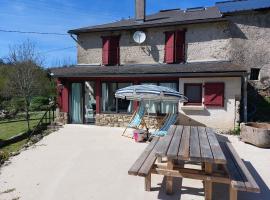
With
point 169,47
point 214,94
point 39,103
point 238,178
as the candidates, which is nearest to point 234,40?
point 169,47

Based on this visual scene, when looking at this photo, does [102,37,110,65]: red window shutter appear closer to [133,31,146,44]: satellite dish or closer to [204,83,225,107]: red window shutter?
[133,31,146,44]: satellite dish

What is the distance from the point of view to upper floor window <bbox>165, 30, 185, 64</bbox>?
1495 centimetres

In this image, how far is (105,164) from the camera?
7.75 metres

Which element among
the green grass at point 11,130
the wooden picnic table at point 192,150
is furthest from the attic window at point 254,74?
the green grass at point 11,130

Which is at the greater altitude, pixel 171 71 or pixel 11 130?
pixel 171 71

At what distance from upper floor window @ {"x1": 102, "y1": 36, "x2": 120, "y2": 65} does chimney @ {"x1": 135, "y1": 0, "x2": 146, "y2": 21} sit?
1.99 metres

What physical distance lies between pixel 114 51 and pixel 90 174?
10.7 metres

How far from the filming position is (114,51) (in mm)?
16422

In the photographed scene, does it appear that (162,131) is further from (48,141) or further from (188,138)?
(48,141)

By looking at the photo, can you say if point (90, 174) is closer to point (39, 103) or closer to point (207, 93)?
point (207, 93)

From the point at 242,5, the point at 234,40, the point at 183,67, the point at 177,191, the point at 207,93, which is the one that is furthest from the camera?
the point at 242,5

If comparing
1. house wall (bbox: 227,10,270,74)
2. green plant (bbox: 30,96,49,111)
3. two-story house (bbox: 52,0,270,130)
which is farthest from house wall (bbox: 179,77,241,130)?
green plant (bbox: 30,96,49,111)

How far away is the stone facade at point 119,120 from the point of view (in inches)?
522

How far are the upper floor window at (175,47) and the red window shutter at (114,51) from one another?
320 cm
